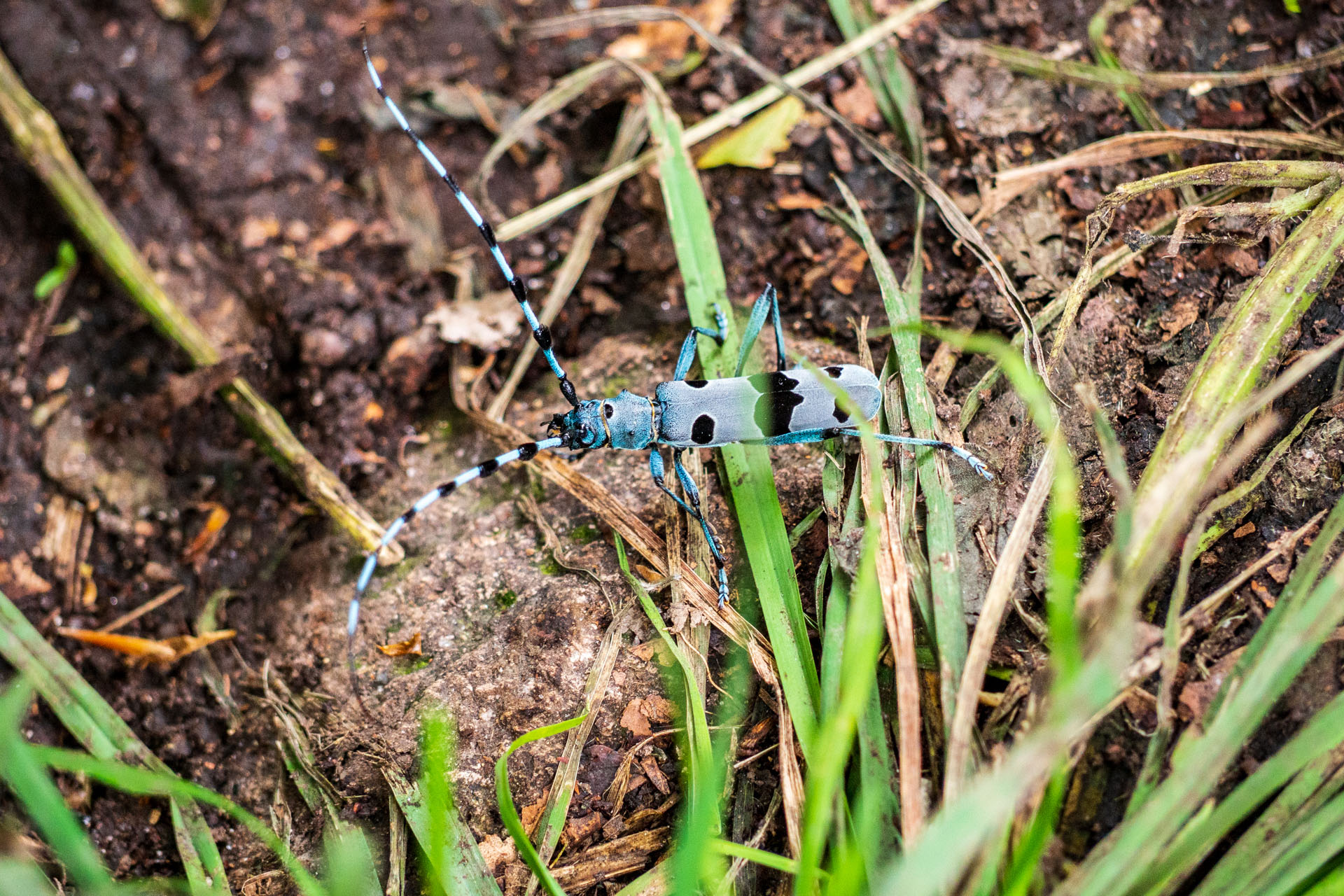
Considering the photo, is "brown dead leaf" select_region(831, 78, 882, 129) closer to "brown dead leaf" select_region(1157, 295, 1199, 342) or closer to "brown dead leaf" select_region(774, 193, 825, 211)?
"brown dead leaf" select_region(774, 193, 825, 211)

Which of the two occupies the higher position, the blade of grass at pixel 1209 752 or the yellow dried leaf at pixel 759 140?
the yellow dried leaf at pixel 759 140

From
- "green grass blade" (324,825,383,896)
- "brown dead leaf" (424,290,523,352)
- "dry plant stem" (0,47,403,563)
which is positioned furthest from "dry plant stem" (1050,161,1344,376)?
"dry plant stem" (0,47,403,563)

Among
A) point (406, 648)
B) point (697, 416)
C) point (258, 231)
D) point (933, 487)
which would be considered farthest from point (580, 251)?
point (933, 487)

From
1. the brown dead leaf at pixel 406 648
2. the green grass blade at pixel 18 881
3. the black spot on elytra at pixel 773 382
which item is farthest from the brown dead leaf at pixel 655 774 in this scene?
the green grass blade at pixel 18 881

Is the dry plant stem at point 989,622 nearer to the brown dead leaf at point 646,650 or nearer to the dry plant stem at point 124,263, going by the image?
the brown dead leaf at point 646,650

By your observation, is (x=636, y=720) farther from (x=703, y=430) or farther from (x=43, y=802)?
(x=43, y=802)
